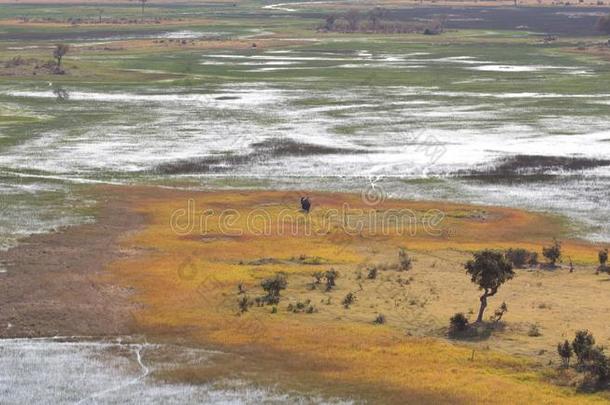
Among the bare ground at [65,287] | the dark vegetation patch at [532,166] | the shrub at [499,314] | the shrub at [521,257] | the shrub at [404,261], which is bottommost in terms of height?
the bare ground at [65,287]

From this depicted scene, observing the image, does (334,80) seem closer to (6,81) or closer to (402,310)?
(6,81)

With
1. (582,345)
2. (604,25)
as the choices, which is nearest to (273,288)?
(582,345)

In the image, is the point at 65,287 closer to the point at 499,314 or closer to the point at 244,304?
the point at 244,304

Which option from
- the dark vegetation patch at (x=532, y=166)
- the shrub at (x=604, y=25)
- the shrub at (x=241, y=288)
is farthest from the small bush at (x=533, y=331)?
the shrub at (x=604, y=25)

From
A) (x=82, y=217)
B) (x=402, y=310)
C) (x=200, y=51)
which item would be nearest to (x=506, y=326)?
(x=402, y=310)

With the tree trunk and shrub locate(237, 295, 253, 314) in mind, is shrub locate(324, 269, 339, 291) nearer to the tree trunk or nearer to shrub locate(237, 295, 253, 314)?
shrub locate(237, 295, 253, 314)

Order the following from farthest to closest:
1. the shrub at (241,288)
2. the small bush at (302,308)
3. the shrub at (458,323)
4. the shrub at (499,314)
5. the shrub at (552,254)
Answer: the shrub at (552,254) → the shrub at (241,288) → the small bush at (302,308) → the shrub at (499,314) → the shrub at (458,323)
